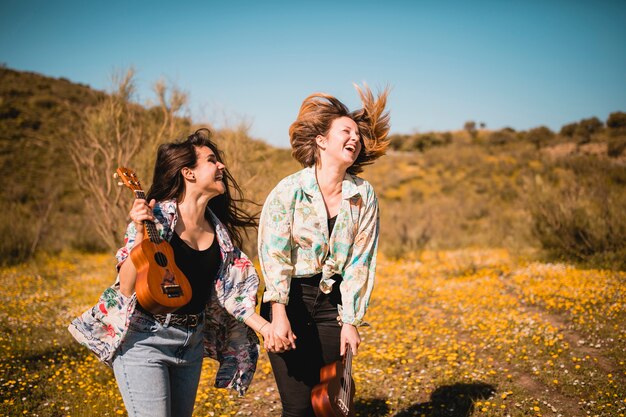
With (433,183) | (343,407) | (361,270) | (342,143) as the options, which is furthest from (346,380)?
(433,183)

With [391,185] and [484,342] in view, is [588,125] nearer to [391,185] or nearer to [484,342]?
[391,185]

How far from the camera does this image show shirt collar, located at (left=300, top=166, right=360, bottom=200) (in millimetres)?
2539

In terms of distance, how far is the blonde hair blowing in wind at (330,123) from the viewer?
273 centimetres

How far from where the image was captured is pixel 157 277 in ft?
7.00

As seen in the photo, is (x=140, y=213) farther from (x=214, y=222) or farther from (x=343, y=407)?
(x=343, y=407)

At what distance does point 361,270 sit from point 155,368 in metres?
1.18

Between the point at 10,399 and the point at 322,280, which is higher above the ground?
the point at 322,280

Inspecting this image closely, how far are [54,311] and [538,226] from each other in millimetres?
10622

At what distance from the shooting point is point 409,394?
4.33 meters

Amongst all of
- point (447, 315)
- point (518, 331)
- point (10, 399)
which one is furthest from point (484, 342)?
point (10, 399)

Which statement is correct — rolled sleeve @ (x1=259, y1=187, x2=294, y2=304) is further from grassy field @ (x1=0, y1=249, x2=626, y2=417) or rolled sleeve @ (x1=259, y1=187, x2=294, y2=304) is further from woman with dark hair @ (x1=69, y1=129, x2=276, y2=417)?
grassy field @ (x1=0, y1=249, x2=626, y2=417)

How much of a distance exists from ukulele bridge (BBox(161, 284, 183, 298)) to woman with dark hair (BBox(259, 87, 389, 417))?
435 millimetres

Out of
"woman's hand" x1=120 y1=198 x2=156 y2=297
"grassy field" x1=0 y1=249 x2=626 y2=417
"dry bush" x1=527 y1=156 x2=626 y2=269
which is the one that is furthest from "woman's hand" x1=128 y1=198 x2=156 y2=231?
"dry bush" x1=527 y1=156 x2=626 y2=269

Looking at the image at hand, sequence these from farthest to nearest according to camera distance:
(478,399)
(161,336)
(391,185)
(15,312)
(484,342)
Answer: (391,185) → (15,312) → (484,342) → (478,399) → (161,336)
